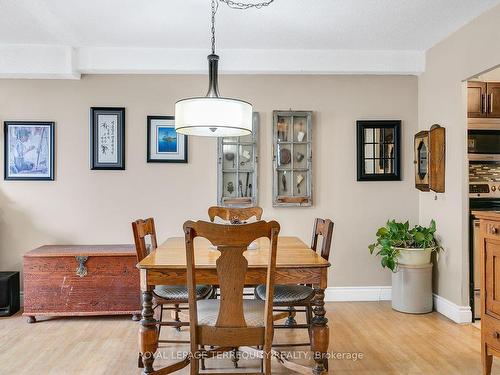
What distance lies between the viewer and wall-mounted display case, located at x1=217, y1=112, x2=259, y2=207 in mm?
4137

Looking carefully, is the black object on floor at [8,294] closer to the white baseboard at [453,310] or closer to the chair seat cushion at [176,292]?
the chair seat cushion at [176,292]

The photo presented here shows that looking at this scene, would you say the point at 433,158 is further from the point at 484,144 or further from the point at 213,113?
the point at 213,113

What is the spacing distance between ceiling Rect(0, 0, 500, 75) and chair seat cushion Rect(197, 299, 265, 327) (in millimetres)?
2047

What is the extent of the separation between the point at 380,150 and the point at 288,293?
2175 millimetres

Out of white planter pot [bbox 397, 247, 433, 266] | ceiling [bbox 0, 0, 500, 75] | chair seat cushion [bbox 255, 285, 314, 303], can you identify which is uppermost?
ceiling [bbox 0, 0, 500, 75]

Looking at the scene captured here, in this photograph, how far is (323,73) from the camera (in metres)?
4.14

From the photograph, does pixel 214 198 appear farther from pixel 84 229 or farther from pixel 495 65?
pixel 495 65

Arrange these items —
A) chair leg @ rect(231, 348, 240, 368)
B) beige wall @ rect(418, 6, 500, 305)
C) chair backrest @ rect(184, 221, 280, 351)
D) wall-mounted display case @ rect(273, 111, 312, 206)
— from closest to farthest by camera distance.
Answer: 1. chair backrest @ rect(184, 221, 280, 351)
2. chair leg @ rect(231, 348, 240, 368)
3. beige wall @ rect(418, 6, 500, 305)
4. wall-mounted display case @ rect(273, 111, 312, 206)

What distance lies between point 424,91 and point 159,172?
2.70 metres

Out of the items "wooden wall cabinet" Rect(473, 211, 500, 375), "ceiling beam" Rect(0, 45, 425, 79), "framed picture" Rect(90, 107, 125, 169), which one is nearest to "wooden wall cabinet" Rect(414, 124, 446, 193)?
"ceiling beam" Rect(0, 45, 425, 79)

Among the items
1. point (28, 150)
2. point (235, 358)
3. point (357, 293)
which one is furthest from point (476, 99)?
point (28, 150)

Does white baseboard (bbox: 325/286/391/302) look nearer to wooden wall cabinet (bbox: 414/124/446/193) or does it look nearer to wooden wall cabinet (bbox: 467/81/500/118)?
wooden wall cabinet (bbox: 414/124/446/193)

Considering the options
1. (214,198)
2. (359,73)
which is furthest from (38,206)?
(359,73)

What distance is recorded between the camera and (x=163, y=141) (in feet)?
13.6
